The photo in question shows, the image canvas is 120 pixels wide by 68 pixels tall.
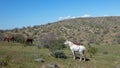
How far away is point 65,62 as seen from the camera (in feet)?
81.8

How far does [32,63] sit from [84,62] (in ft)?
17.3

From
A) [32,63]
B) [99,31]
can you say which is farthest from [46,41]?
[99,31]

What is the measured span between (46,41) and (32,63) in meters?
12.5

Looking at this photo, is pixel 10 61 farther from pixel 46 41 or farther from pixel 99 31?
pixel 99 31

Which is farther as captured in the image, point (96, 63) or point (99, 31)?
point (99, 31)

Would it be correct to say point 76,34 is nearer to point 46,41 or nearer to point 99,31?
point 99,31

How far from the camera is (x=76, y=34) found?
7856 centimetres

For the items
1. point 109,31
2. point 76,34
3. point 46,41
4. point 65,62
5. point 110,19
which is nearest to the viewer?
point 65,62

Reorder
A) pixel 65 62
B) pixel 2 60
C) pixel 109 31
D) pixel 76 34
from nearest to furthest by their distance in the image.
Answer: pixel 2 60 < pixel 65 62 < pixel 76 34 < pixel 109 31

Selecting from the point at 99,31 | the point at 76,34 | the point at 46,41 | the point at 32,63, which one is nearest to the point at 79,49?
the point at 32,63

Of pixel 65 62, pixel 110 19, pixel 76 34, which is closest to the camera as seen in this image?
pixel 65 62

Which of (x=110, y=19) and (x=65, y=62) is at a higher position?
(x=110, y=19)

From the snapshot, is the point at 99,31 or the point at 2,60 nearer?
the point at 2,60

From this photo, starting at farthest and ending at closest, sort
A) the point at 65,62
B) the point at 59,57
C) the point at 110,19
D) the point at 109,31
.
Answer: the point at 110,19
the point at 109,31
the point at 59,57
the point at 65,62
